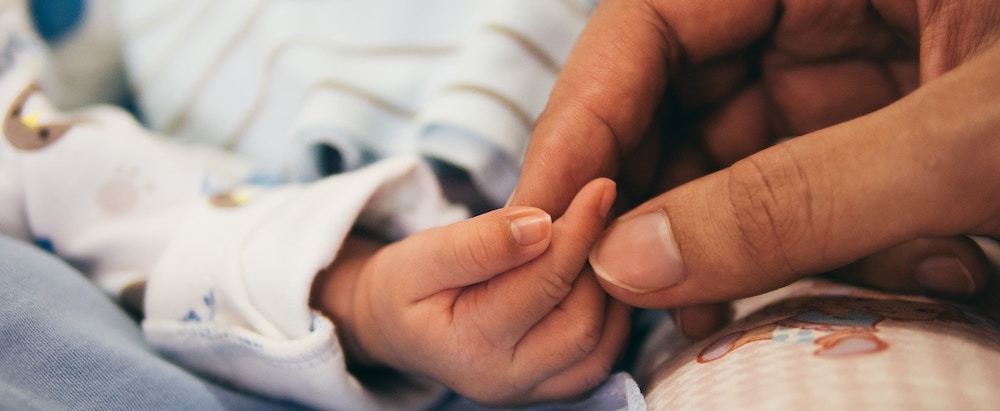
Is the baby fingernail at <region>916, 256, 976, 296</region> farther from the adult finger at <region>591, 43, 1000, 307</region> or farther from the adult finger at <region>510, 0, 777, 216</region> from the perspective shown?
the adult finger at <region>510, 0, 777, 216</region>

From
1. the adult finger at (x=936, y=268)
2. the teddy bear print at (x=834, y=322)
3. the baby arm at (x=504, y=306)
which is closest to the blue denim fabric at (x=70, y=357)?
the baby arm at (x=504, y=306)

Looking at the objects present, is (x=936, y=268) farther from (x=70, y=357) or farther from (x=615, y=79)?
(x=70, y=357)

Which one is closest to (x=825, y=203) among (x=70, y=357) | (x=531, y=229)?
(x=531, y=229)

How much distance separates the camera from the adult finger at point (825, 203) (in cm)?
38

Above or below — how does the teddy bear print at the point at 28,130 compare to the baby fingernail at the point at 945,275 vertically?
below

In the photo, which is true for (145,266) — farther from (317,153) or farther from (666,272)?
(666,272)

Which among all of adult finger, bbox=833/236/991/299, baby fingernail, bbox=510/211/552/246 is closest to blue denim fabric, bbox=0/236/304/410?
baby fingernail, bbox=510/211/552/246

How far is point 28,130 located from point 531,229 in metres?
0.67

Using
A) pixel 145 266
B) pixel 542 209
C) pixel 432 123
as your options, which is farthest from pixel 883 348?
pixel 145 266

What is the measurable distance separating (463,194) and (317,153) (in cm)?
Result: 19

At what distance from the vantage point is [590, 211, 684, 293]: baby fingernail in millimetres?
476

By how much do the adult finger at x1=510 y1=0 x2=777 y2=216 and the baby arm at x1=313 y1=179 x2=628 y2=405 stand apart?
0.19ft

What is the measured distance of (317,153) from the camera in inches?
31.9

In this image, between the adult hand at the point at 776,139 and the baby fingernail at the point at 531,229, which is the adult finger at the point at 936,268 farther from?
the baby fingernail at the point at 531,229
